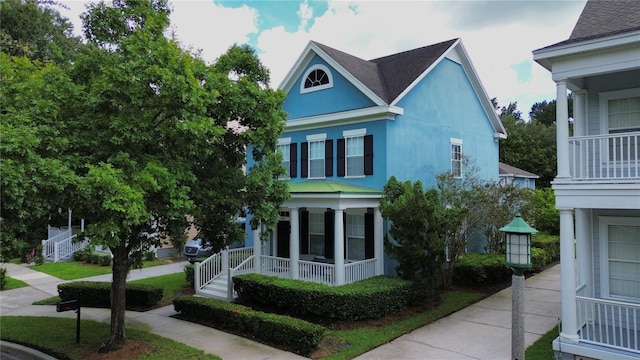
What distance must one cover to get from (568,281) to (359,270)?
6143 mm

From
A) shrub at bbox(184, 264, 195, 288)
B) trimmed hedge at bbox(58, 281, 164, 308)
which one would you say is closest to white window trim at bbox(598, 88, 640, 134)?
trimmed hedge at bbox(58, 281, 164, 308)

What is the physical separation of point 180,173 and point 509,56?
14690mm

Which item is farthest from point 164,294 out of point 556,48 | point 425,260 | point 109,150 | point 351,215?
point 556,48

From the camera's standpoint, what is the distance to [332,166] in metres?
15.2

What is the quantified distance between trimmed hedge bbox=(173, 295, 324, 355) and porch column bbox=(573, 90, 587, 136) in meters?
7.53

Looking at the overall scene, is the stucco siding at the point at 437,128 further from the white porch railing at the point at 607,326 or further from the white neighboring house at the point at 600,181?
the white porch railing at the point at 607,326

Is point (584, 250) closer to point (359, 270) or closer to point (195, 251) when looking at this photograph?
point (359, 270)

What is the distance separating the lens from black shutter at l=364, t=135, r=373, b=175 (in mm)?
14039

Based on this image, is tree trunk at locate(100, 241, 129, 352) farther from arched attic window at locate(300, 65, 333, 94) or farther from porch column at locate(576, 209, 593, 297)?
porch column at locate(576, 209, 593, 297)

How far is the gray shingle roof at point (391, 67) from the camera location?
1469 cm

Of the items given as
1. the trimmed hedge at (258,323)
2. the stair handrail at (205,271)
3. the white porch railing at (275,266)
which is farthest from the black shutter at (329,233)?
the trimmed hedge at (258,323)

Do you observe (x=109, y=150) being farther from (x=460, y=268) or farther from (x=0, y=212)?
(x=460, y=268)

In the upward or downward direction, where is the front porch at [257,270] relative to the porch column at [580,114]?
downward

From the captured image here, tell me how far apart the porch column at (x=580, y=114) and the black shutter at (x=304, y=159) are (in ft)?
30.6
